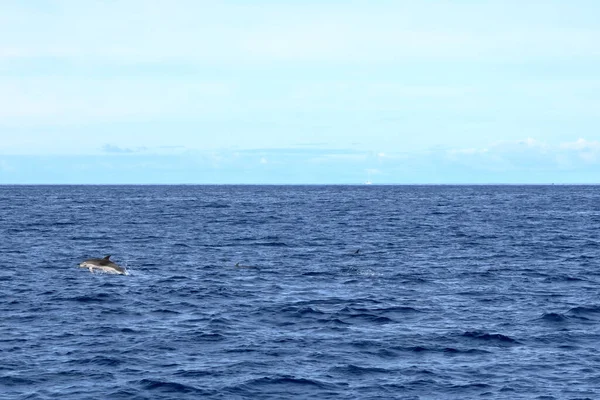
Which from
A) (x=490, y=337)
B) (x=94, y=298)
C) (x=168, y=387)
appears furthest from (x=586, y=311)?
(x=94, y=298)

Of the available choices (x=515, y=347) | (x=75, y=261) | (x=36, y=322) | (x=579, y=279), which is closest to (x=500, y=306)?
(x=515, y=347)

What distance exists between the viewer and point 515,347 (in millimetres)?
24594

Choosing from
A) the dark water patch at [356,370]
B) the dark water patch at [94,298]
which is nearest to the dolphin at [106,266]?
the dark water patch at [94,298]

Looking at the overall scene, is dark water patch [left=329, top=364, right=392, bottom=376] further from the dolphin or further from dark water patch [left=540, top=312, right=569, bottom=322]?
the dolphin

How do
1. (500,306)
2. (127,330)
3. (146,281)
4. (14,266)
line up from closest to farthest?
(127,330)
(500,306)
(146,281)
(14,266)

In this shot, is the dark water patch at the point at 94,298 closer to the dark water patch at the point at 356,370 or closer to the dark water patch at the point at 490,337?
the dark water patch at the point at 356,370

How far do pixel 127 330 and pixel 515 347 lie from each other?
1292 centimetres

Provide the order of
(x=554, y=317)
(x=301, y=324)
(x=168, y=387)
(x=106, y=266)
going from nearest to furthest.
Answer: (x=168, y=387) < (x=301, y=324) < (x=554, y=317) < (x=106, y=266)

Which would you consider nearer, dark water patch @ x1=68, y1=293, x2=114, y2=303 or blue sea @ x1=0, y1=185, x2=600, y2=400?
blue sea @ x1=0, y1=185, x2=600, y2=400

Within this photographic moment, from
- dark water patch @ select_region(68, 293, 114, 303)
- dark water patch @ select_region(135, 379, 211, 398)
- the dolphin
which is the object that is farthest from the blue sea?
the dolphin

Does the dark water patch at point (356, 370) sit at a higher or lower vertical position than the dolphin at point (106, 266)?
lower

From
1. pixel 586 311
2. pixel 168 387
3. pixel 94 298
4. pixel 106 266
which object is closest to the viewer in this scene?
pixel 168 387

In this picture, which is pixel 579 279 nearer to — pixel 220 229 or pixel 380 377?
pixel 380 377

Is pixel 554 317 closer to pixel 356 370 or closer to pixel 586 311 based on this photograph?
pixel 586 311
